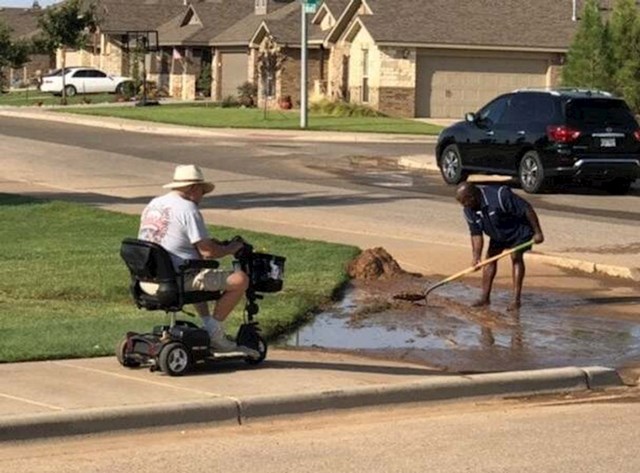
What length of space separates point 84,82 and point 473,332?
210ft

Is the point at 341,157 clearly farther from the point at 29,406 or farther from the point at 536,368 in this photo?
the point at 29,406

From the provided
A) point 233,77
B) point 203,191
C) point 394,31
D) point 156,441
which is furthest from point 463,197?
point 233,77

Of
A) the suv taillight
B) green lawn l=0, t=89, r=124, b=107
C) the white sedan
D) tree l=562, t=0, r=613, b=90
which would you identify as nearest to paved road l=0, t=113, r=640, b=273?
the suv taillight

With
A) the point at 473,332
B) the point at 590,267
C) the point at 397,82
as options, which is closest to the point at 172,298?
the point at 473,332

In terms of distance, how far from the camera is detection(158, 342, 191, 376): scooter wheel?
9555 mm

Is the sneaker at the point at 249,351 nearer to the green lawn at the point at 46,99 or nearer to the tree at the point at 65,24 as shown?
the green lawn at the point at 46,99

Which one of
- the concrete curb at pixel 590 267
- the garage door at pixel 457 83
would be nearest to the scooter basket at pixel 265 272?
the concrete curb at pixel 590 267

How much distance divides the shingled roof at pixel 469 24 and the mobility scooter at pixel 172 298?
144 ft

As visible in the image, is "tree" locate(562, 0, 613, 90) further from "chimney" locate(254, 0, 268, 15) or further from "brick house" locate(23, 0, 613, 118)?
"chimney" locate(254, 0, 268, 15)

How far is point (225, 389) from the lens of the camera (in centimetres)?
927

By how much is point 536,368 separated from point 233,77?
58.0m

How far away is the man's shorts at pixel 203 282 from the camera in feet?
31.7

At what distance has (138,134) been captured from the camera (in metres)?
42.8

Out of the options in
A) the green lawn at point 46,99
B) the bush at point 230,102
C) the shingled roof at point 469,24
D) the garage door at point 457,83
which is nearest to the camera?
the shingled roof at point 469,24
